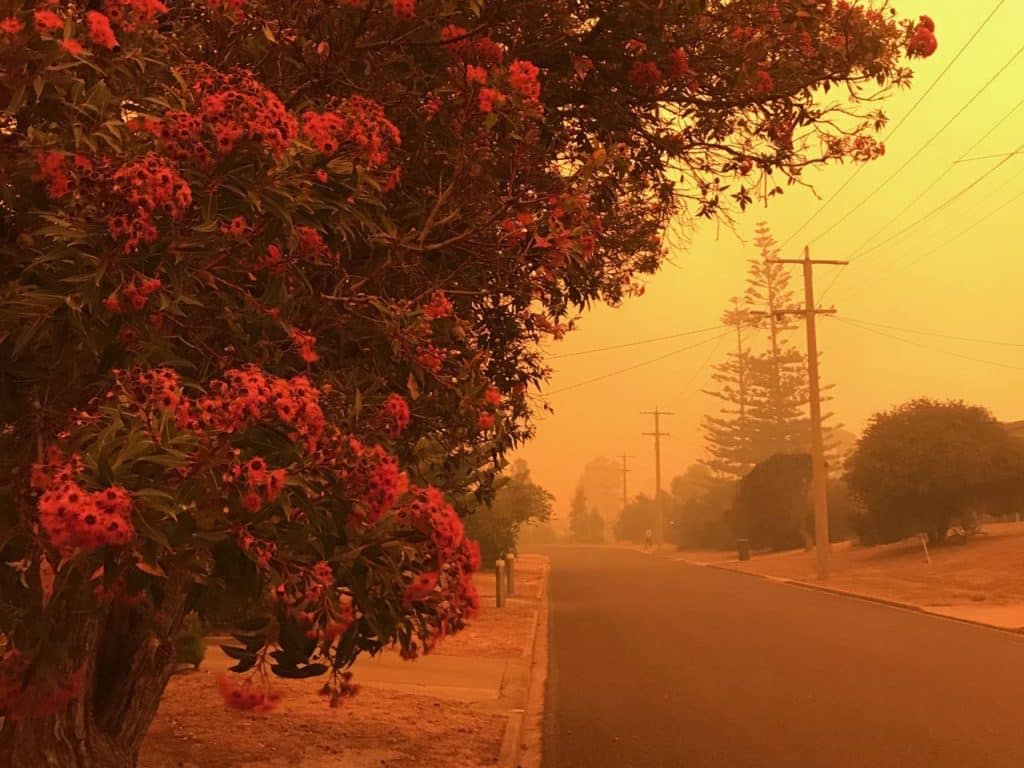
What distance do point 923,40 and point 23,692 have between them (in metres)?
7.51

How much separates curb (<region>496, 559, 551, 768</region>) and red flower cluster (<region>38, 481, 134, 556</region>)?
568 centimetres

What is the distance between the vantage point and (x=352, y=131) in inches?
174

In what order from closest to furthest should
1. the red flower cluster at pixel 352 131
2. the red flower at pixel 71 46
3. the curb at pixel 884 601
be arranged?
the red flower at pixel 71 46 < the red flower cluster at pixel 352 131 < the curb at pixel 884 601

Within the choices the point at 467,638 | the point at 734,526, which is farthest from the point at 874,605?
the point at 734,526

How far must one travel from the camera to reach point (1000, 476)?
37781 millimetres

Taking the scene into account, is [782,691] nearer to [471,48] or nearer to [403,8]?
[471,48]

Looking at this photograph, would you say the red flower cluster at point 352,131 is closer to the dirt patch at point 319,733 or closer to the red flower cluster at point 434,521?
the red flower cluster at point 434,521

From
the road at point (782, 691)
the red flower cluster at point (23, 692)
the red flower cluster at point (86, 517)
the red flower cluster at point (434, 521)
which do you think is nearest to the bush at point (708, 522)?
the road at point (782, 691)

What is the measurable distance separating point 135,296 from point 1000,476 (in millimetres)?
39565

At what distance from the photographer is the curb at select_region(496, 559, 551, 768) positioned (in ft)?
26.6

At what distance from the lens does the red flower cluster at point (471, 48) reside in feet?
19.8

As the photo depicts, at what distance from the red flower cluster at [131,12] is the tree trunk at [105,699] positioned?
2.53 metres

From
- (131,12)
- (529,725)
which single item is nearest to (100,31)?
(131,12)

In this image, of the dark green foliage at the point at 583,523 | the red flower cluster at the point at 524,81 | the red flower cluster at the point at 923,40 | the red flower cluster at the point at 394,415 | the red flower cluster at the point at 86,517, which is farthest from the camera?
the dark green foliage at the point at 583,523
